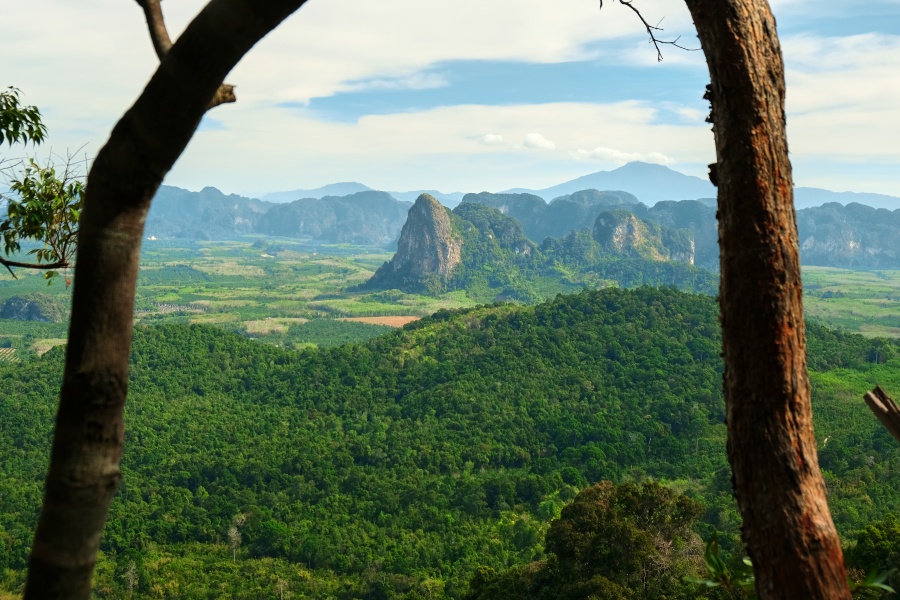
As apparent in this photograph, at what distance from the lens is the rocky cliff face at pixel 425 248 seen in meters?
119

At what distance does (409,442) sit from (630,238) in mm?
106021

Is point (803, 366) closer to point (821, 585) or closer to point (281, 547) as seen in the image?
point (821, 585)

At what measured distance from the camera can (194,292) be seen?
387 feet

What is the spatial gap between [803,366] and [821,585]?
537 mm

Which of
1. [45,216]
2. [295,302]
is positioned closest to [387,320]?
[295,302]

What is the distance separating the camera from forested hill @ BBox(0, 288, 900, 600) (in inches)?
934

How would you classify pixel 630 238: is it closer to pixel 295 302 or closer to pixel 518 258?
pixel 518 258

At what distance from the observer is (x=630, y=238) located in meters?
133

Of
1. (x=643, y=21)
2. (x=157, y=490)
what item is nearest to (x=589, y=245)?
(x=157, y=490)

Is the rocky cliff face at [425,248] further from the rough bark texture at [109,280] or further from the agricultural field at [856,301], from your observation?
the rough bark texture at [109,280]

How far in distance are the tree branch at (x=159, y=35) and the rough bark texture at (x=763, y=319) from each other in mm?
1287

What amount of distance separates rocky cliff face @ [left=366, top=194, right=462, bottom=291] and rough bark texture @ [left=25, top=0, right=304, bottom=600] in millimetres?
115955

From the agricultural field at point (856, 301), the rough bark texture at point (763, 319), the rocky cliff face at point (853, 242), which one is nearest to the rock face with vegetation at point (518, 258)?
the agricultural field at point (856, 301)

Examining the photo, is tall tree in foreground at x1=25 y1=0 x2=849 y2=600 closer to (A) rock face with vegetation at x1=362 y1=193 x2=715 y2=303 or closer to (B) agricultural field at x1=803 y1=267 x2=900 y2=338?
(B) agricultural field at x1=803 y1=267 x2=900 y2=338
